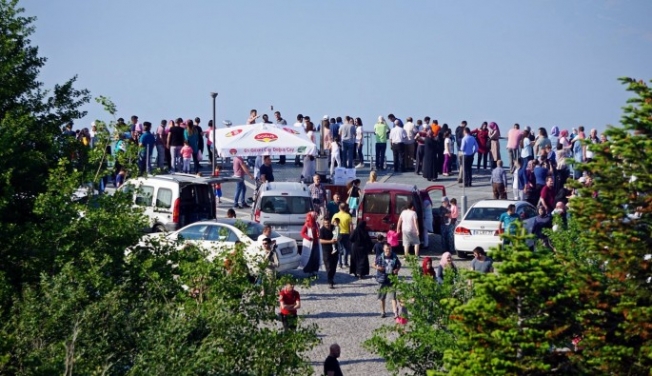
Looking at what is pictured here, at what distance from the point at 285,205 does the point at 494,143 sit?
15.5 meters

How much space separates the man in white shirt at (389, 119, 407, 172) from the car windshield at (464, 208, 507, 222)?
1343cm

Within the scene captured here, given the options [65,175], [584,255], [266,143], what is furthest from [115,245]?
[266,143]

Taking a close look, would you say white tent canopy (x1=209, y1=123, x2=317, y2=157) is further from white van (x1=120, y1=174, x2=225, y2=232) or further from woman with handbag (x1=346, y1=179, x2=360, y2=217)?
white van (x1=120, y1=174, x2=225, y2=232)

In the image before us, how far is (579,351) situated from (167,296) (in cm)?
566

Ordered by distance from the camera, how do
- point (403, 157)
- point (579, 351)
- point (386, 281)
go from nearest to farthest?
1. point (579, 351)
2. point (386, 281)
3. point (403, 157)

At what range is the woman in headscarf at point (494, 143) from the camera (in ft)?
152

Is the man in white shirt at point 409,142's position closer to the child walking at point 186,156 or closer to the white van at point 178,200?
the child walking at point 186,156

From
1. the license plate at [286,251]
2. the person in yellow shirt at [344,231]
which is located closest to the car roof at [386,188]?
the person in yellow shirt at [344,231]

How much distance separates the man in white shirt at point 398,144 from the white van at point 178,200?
1346cm

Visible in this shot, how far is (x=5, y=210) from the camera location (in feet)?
64.5

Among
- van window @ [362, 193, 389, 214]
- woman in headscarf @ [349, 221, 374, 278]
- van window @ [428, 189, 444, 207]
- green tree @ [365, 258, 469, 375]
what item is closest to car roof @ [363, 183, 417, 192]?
van window @ [362, 193, 389, 214]

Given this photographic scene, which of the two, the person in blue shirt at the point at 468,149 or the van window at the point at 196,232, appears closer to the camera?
the van window at the point at 196,232

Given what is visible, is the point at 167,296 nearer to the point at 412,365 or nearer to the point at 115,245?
the point at 115,245

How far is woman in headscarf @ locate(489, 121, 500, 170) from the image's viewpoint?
152 ft
